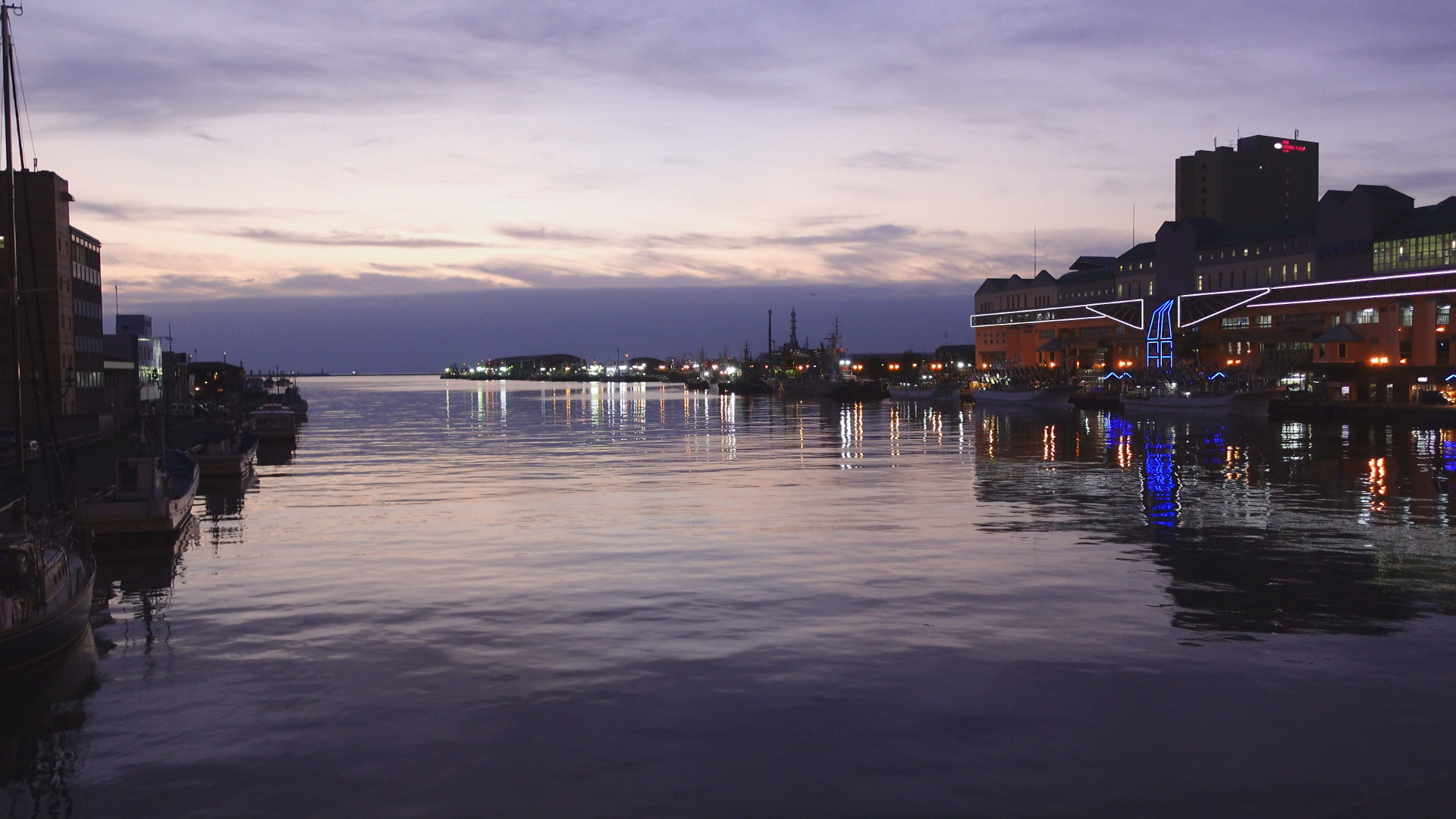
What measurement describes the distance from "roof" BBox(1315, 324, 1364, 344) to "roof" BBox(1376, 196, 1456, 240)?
878 centimetres

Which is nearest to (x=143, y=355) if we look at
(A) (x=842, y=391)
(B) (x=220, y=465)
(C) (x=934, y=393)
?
(B) (x=220, y=465)

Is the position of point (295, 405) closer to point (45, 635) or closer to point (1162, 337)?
point (1162, 337)

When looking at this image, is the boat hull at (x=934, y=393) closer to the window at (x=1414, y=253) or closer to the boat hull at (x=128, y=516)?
the window at (x=1414, y=253)

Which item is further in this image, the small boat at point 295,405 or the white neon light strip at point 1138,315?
the white neon light strip at point 1138,315

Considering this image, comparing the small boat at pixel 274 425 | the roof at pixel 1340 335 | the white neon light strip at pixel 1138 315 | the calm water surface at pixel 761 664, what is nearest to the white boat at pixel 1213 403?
the roof at pixel 1340 335

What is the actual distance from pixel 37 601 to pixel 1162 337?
116 metres

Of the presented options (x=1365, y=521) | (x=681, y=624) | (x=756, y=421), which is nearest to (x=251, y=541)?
(x=681, y=624)

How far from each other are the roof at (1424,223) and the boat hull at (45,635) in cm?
10060

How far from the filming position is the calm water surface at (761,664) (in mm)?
11172

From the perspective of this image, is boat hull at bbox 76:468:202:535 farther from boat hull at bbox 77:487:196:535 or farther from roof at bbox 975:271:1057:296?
roof at bbox 975:271:1057:296

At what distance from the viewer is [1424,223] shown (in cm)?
9362

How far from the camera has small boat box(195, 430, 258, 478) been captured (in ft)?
144

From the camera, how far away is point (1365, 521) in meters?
29.4

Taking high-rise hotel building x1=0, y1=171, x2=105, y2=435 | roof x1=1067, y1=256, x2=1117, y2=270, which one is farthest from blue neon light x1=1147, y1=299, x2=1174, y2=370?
high-rise hotel building x1=0, y1=171, x2=105, y2=435
